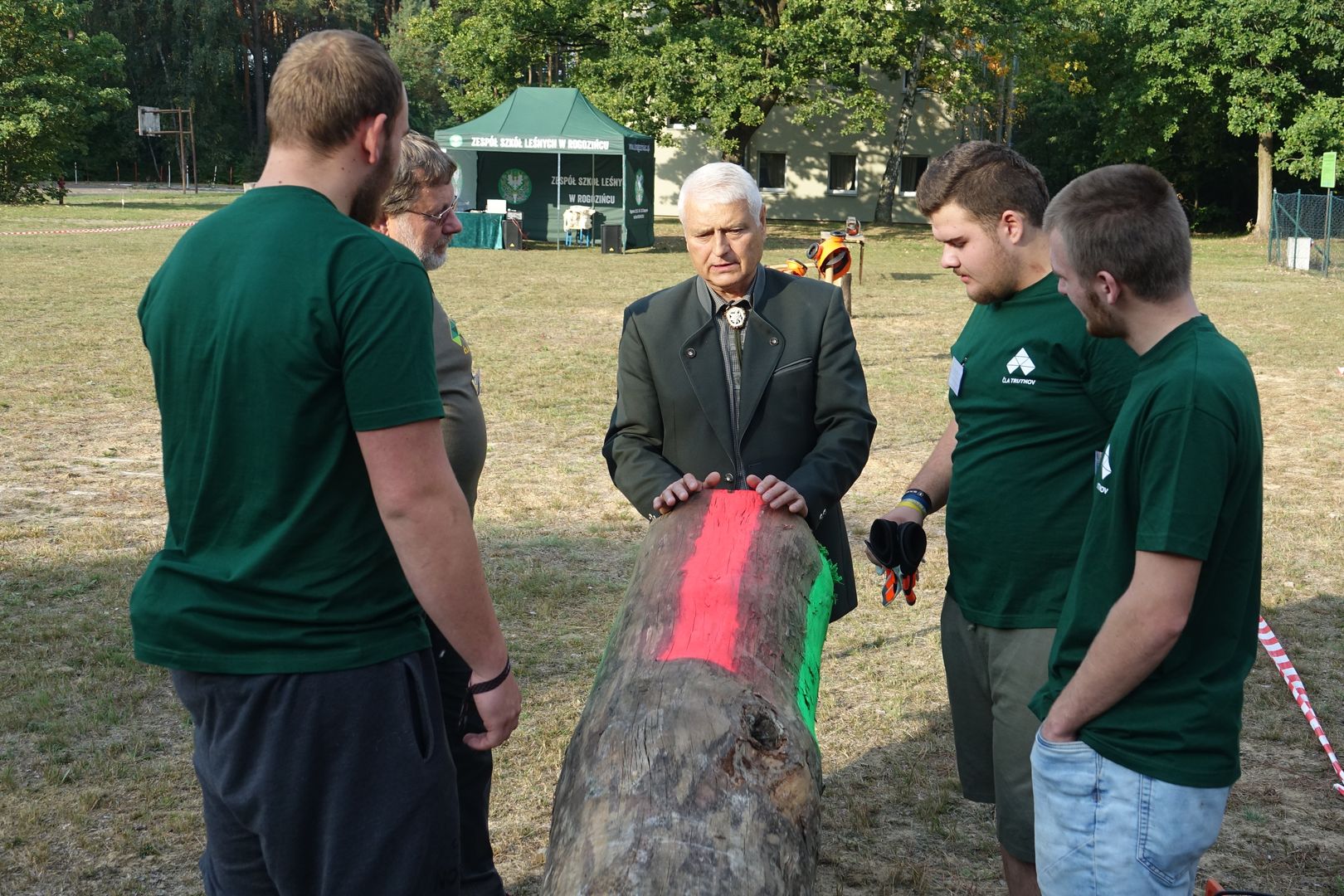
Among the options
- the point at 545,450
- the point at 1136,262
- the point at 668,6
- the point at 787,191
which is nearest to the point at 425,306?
the point at 1136,262

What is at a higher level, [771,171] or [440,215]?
[771,171]

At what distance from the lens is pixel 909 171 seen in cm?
4291

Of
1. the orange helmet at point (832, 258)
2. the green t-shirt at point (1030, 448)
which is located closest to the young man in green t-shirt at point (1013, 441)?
the green t-shirt at point (1030, 448)

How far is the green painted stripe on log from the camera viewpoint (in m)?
2.54

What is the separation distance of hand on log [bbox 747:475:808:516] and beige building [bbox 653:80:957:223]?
39.0 meters

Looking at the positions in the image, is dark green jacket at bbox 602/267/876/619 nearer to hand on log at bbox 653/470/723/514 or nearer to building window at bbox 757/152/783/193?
hand on log at bbox 653/470/723/514

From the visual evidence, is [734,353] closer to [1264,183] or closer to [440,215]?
[440,215]

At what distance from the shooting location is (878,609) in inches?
226

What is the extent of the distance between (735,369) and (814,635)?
2.40 feet

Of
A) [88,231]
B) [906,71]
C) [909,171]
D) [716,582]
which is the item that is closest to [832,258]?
[716,582]

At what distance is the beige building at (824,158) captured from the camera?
135 feet

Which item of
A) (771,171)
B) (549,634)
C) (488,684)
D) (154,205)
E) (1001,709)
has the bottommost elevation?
(549,634)

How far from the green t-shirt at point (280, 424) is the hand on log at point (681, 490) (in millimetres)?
888

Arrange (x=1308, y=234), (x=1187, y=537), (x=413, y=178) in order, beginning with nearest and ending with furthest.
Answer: (x=1187, y=537), (x=413, y=178), (x=1308, y=234)
